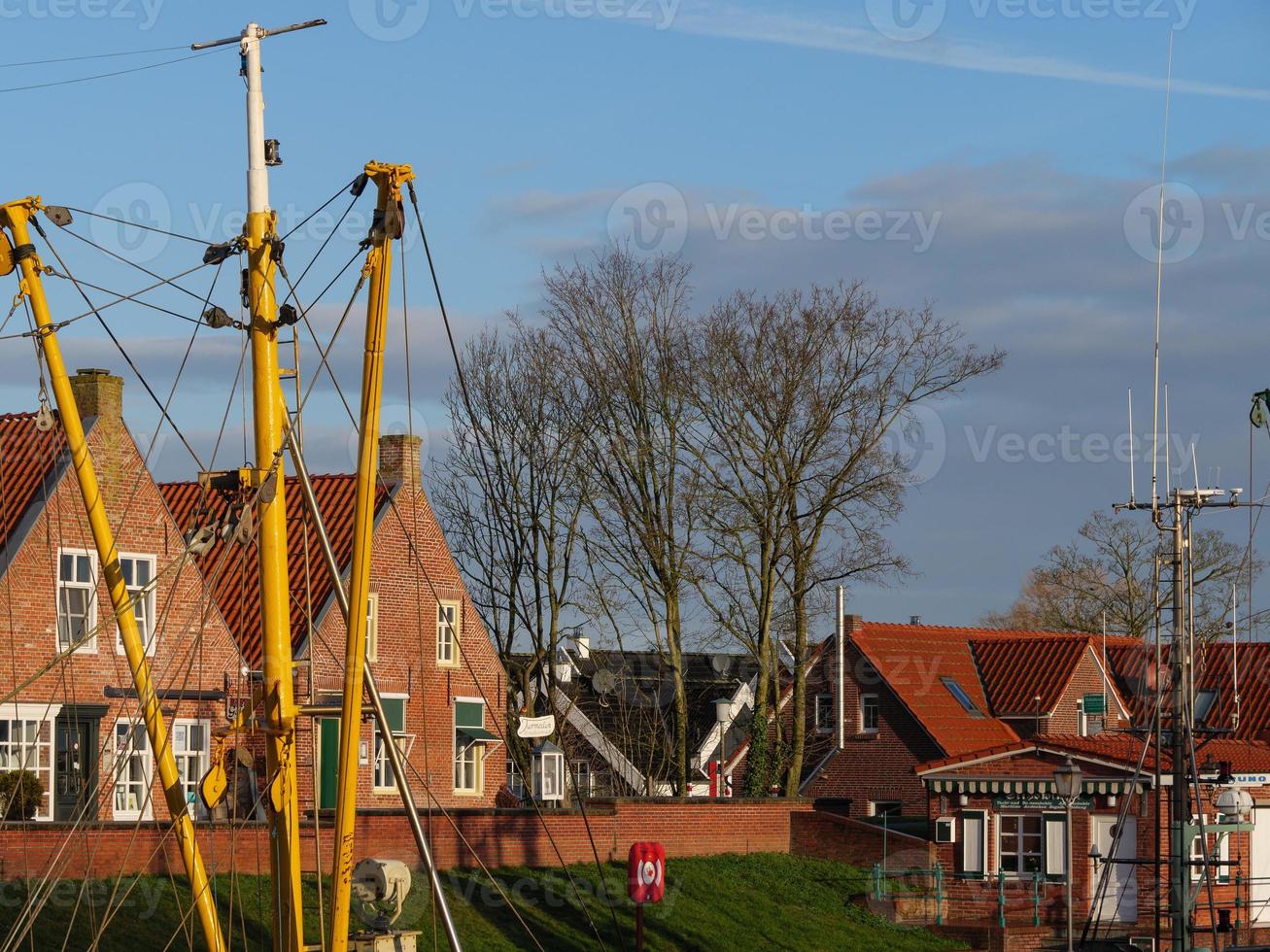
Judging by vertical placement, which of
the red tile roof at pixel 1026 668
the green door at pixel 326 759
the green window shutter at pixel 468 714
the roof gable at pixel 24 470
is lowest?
the green door at pixel 326 759

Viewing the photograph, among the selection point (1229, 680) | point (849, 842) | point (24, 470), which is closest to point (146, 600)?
point (24, 470)

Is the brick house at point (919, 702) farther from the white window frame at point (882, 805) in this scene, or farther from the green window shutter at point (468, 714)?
the green window shutter at point (468, 714)

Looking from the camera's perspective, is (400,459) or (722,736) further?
(722,736)

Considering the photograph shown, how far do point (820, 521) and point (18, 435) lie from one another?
19477mm

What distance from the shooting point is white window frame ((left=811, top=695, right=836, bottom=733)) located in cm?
5241

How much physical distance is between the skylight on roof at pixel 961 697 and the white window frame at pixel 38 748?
26824 millimetres

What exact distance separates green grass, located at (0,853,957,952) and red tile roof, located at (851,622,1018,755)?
11.9 m

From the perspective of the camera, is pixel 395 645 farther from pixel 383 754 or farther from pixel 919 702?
pixel 919 702

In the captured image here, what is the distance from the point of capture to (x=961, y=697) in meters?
51.6

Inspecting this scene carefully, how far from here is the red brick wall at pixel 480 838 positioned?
24.4 m

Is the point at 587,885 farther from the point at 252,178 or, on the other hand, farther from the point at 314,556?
the point at 252,178

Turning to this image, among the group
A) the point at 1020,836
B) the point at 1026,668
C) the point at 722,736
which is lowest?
the point at 1020,836

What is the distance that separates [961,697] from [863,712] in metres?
2.80

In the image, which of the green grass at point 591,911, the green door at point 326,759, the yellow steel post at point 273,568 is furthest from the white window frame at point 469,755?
the yellow steel post at point 273,568
